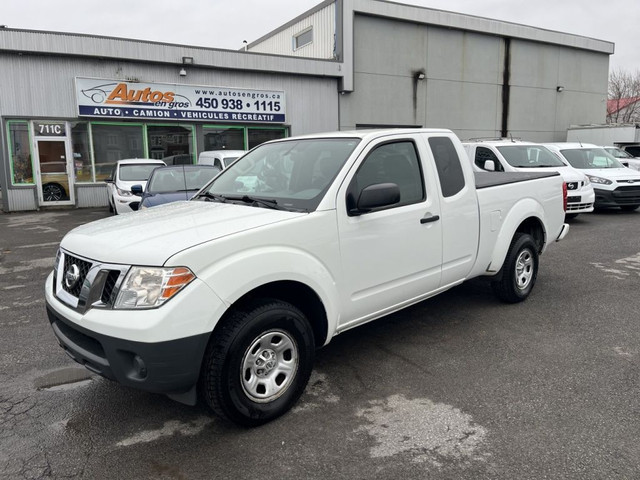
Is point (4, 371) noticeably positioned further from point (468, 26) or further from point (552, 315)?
point (468, 26)

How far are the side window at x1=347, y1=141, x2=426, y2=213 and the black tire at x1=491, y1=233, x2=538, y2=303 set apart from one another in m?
1.68

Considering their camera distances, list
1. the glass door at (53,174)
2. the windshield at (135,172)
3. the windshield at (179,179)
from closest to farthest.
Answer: the windshield at (179,179)
the windshield at (135,172)
the glass door at (53,174)

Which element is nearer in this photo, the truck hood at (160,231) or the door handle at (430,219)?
the truck hood at (160,231)

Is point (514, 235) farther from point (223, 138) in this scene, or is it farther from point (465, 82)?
point (465, 82)

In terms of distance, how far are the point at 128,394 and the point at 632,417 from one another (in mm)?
3396

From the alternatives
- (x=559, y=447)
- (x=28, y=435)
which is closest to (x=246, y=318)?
(x=28, y=435)

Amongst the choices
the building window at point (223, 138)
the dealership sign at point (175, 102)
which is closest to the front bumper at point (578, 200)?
the dealership sign at point (175, 102)

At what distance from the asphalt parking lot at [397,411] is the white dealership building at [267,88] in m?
12.5

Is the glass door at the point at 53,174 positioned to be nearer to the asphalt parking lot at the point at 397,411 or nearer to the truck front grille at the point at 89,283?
the asphalt parking lot at the point at 397,411

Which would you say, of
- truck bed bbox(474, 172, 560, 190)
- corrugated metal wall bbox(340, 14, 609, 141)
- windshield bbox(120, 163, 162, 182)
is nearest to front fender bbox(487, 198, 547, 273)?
truck bed bbox(474, 172, 560, 190)

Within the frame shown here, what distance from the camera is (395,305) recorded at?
4.05 meters

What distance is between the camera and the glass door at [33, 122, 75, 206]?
15883mm

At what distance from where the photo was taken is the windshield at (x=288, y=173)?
12.1ft

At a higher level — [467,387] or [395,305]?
[395,305]
